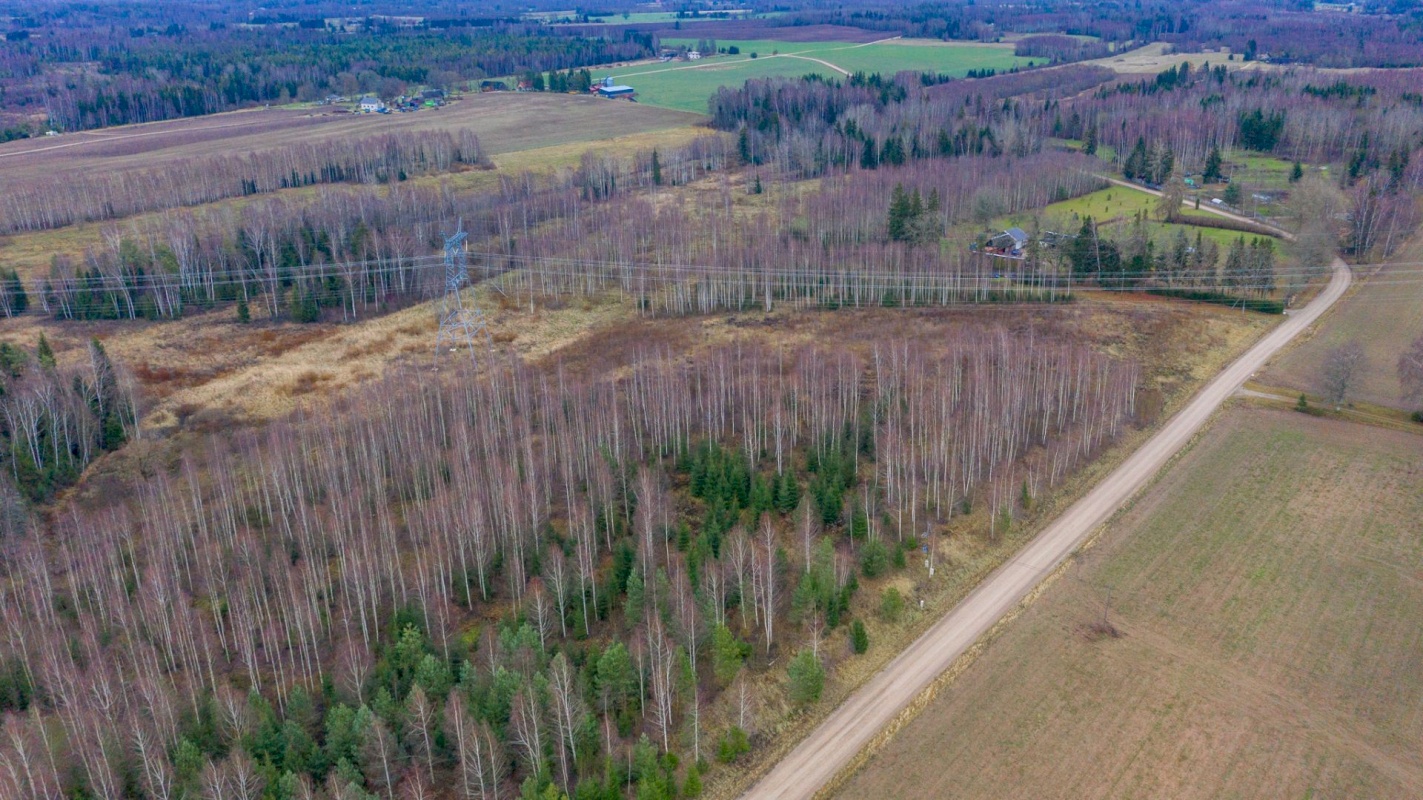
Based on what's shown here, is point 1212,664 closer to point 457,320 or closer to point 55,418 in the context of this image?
point 457,320

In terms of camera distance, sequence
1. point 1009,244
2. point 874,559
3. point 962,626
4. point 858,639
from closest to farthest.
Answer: point 858,639 → point 962,626 → point 874,559 → point 1009,244

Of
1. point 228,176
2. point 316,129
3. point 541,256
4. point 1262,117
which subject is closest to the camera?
point 541,256

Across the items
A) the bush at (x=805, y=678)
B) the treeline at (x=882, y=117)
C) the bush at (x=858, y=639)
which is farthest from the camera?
the treeline at (x=882, y=117)

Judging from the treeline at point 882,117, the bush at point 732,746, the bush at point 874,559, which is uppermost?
the treeline at point 882,117

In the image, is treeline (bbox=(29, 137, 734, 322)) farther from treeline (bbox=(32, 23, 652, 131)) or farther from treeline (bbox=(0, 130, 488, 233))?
treeline (bbox=(32, 23, 652, 131))

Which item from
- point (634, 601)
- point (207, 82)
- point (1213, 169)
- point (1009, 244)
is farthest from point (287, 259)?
point (207, 82)

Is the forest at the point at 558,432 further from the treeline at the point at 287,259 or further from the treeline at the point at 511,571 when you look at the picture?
the treeline at the point at 287,259

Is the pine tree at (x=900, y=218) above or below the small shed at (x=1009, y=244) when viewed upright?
above

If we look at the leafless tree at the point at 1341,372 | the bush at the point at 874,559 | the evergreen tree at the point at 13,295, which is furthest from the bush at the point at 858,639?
the evergreen tree at the point at 13,295
